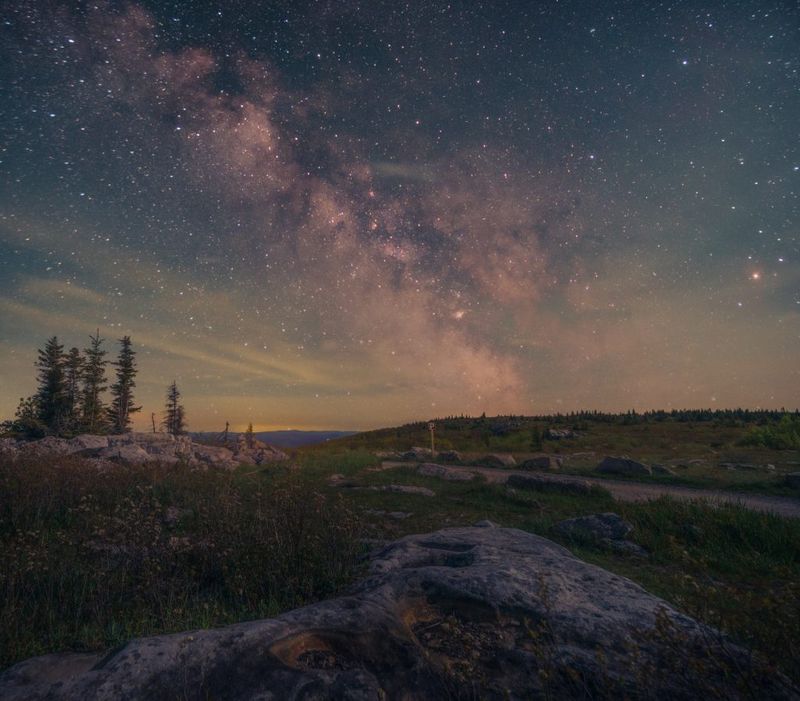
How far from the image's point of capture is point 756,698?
221 centimetres

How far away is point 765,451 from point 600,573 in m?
30.3

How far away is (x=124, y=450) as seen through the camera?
67.3 ft

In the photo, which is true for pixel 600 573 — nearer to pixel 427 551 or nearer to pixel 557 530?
pixel 427 551

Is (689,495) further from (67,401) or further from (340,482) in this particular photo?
(67,401)

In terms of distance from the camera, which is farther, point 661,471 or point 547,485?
point 661,471

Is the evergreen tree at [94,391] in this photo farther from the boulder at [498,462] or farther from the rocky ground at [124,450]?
the boulder at [498,462]

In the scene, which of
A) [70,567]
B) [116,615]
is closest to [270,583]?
[116,615]

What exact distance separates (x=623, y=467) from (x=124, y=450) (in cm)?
2477

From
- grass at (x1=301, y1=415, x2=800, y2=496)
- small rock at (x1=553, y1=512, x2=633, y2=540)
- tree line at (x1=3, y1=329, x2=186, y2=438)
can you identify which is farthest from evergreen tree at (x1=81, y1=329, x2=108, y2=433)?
small rock at (x1=553, y1=512, x2=633, y2=540)

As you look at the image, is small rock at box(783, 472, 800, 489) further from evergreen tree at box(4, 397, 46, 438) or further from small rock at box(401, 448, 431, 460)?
evergreen tree at box(4, 397, 46, 438)

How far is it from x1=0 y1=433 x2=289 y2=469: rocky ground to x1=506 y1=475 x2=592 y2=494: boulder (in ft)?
43.4

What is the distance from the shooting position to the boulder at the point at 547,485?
13.7 m

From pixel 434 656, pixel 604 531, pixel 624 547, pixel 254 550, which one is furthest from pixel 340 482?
pixel 434 656

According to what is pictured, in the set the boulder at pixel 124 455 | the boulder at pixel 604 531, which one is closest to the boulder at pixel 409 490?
the boulder at pixel 604 531
